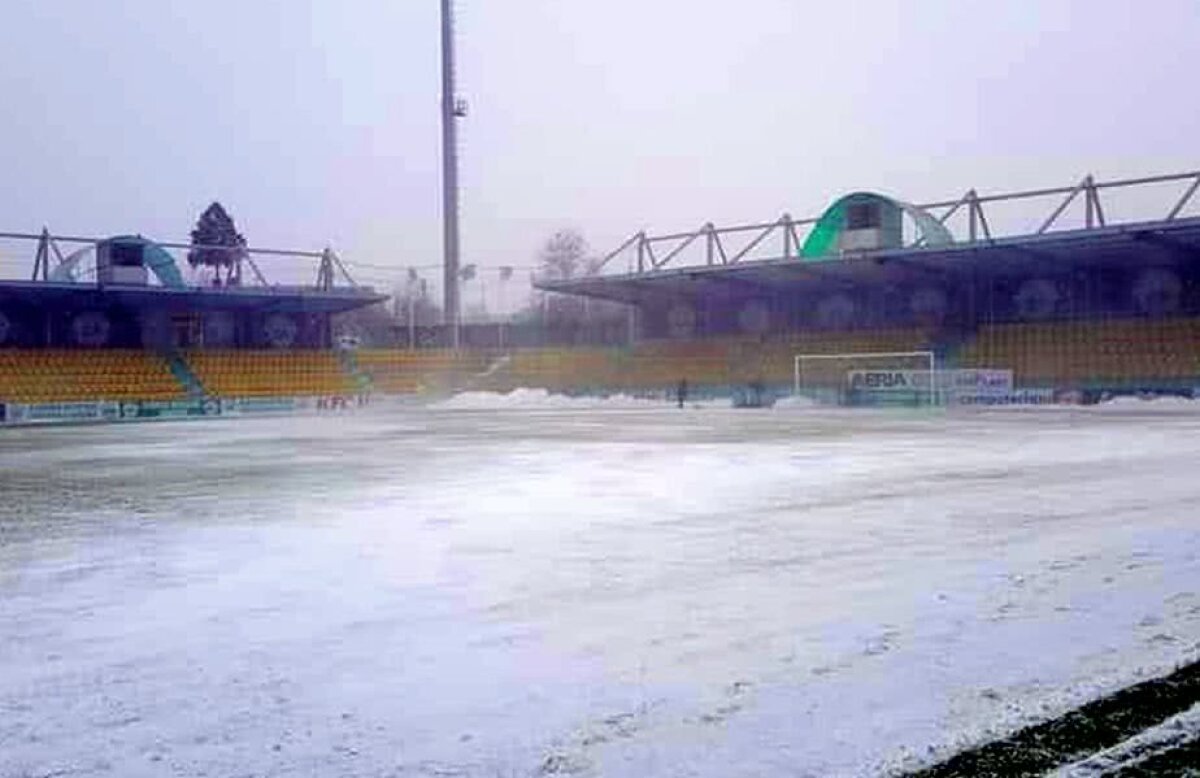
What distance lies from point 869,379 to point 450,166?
82.5ft

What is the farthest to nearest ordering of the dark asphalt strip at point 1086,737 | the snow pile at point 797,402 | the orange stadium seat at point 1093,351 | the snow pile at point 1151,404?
the snow pile at point 797,402 → the orange stadium seat at point 1093,351 → the snow pile at point 1151,404 → the dark asphalt strip at point 1086,737

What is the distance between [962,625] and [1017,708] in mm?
1565

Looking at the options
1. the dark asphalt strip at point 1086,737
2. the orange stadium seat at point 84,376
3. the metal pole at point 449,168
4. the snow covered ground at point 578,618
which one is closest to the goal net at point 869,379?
the metal pole at point 449,168

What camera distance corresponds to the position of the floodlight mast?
59.8 meters

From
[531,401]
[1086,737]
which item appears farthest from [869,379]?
[1086,737]

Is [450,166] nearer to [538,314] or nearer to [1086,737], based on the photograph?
[538,314]

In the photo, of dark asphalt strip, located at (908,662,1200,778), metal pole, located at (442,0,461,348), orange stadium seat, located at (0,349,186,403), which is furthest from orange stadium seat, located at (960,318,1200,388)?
dark asphalt strip, located at (908,662,1200,778)

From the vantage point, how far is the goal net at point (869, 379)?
4406cm

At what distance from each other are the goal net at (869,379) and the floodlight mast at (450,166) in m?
19.0

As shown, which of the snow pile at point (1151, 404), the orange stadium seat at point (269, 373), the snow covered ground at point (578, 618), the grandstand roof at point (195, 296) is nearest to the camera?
the snow covered ground at point (578, 618)

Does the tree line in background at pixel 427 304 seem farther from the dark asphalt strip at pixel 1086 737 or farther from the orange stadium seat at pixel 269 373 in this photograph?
the dark asphalt strip at pixel 1086 737

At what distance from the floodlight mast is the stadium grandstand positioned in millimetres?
3613

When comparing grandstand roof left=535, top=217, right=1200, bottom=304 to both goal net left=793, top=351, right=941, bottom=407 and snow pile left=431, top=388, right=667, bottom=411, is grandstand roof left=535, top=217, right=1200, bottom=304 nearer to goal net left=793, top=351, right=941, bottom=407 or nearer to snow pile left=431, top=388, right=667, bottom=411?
goal net left=793, top=351, right=941, bottom=407

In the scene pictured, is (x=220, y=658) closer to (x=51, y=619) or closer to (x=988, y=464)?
(x=51, y=619)
